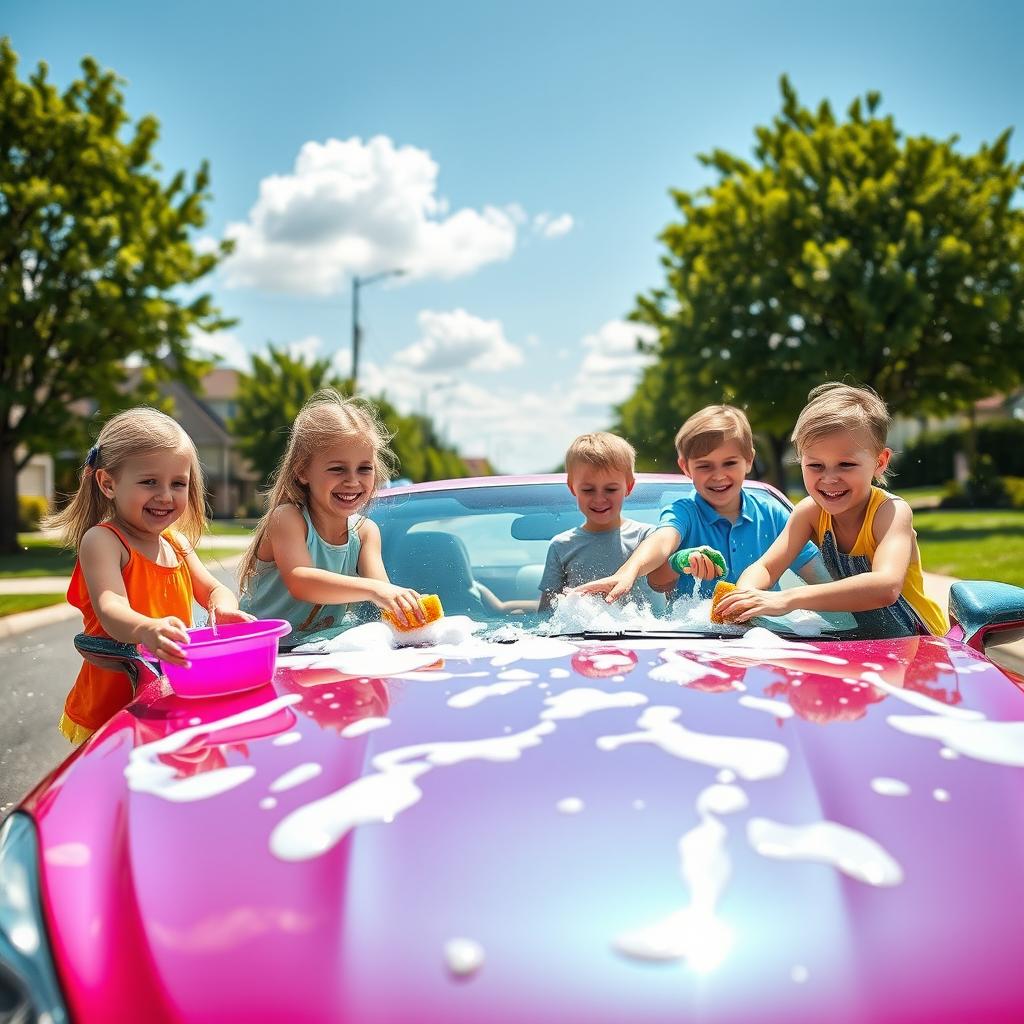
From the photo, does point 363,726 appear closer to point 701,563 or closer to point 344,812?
point 344,812

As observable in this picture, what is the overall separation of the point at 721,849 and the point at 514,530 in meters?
2.15

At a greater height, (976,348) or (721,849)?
(976,348)

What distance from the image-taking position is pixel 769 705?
1674 millimetres

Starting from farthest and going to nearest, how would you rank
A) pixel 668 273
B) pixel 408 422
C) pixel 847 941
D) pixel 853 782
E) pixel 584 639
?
pixel 408 422
pixel 668 273
pixel 584 639
pixel 853 782
pixel 847 941

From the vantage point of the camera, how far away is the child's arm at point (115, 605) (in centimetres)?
204

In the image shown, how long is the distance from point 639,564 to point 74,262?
1824 centimetres

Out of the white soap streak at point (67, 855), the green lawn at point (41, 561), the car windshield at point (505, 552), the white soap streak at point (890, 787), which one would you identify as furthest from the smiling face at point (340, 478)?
the green lawn at point (41, 561)

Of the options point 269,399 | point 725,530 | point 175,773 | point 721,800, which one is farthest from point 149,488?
point 269,399

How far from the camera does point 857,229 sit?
22.1 meters

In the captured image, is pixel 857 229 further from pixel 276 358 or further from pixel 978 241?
pixel 276 358

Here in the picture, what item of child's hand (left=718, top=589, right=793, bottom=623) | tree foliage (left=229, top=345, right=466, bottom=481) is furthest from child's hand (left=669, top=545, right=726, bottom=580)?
tree foliage (left=229, top=345, right=466, bottom=481)

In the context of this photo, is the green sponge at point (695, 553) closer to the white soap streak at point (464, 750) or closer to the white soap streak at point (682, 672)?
the white soap streak at point (682, 672)

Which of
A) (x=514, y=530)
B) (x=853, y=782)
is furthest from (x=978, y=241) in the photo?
(x=853, y=782)

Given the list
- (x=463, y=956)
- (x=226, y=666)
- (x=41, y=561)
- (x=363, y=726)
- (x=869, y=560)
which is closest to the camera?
(x=463, y=956)
